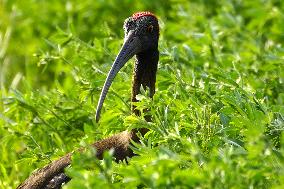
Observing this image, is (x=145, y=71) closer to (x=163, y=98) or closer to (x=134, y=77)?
(x=134, y=77)

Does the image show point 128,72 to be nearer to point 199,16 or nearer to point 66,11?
point 199,16

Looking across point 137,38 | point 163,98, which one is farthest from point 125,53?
point 163,98

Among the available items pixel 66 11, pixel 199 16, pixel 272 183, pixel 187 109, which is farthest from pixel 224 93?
pixel 66 11

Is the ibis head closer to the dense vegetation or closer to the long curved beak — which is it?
the long curved beak

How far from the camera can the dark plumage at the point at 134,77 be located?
5.34 metres

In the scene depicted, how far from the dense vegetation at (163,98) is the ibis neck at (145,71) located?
0.10 m

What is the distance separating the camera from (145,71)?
18.2 ft

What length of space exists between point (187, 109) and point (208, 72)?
1339 millimetres

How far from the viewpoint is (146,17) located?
562cm

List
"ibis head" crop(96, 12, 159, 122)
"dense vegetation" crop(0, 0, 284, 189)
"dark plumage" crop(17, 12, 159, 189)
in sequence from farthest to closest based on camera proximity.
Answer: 1. "ibis head" crop(96, 12, 159, 122)
2. "dark plumage" crop(17, 12, 159, 189)
3. "dense vegetation" crop(0, 0, 284, 189)

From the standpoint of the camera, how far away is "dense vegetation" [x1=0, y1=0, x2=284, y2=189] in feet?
13.5

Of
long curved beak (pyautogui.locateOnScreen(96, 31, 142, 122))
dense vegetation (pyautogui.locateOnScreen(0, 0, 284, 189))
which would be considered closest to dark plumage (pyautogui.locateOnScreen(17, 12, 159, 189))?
long curved beak (pyautogui.locateOnScreen(96, 31, 142, 122))

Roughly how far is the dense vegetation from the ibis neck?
0.10 meters

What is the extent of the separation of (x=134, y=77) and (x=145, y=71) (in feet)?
0.24
